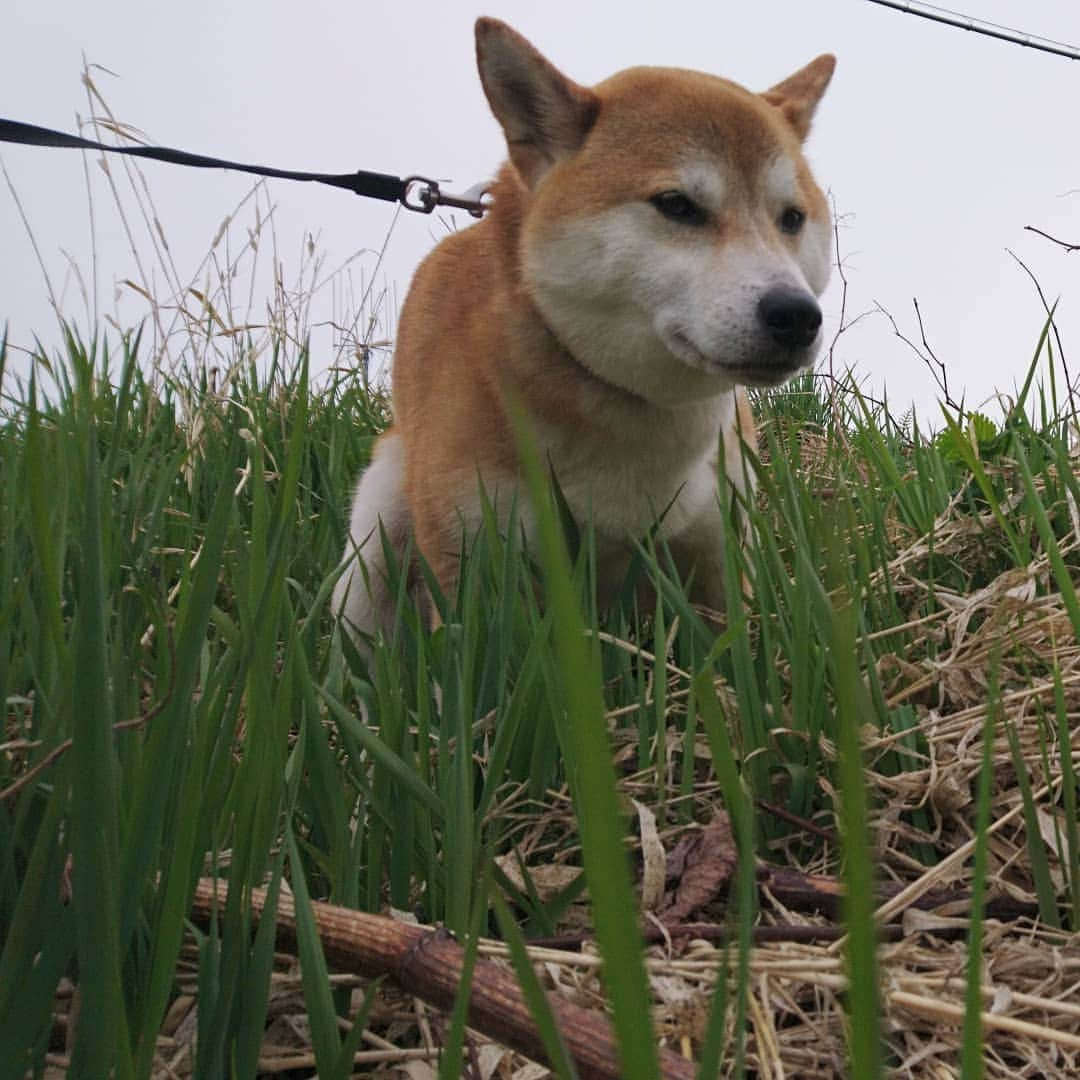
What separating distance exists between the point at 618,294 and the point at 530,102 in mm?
490

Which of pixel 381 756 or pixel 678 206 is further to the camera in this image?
pixel 678 206

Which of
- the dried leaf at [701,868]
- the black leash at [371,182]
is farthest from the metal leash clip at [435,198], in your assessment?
the dried leaf at [701,868]

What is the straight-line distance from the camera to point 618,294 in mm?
2232

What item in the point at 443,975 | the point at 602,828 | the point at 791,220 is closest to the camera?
the point at 602,828

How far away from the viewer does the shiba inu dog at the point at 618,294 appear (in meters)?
2.21

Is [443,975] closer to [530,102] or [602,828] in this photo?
[602,828]

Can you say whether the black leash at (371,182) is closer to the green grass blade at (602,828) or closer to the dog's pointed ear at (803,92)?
the dog's pointed ear at (803,92)

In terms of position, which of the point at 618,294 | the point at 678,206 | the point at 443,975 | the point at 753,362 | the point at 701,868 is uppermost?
the point at 678,206

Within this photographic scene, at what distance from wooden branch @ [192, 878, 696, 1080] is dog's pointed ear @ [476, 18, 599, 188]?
183 centimetres

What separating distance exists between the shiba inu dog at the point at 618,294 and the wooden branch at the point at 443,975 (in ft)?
4.23

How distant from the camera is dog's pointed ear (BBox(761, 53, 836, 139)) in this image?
2.61 m

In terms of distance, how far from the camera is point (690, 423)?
7.75 ft

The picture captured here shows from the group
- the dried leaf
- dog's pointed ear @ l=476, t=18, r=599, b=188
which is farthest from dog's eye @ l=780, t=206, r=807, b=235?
the dried leaf

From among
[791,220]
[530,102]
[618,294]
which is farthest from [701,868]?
[530,102]
